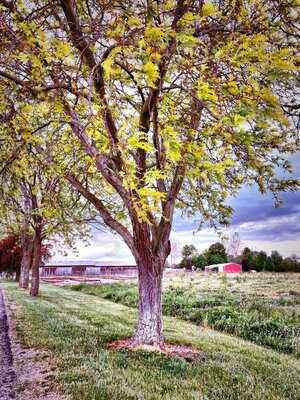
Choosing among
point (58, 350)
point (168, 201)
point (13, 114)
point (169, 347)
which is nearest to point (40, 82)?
point (13, 114)

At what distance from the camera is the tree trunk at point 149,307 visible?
35.5 ft

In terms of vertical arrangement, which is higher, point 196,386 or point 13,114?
point 13,114

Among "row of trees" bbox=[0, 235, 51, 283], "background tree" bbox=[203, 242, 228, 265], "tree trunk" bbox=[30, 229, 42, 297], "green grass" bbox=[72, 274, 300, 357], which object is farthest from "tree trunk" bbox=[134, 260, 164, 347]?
"background tree" bbox=[203, 242, 228, 265]

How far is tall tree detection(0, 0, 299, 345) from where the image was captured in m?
5.91

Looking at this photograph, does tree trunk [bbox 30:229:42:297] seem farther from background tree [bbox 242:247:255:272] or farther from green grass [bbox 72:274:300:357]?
background tree [bbox 242:247:255:272]

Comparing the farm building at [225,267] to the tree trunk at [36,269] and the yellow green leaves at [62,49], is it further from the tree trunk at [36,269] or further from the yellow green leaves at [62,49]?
the yellow green leaves at [62,49]

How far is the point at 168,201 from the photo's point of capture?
1171 centimetres

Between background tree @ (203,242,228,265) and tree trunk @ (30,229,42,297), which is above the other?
background tree @ (203,242,228,265)

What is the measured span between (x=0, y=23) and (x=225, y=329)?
1266 cm

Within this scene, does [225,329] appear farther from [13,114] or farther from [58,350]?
[13,114]

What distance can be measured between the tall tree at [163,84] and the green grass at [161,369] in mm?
1615

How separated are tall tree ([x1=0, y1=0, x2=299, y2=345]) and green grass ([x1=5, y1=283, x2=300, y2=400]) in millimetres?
1615

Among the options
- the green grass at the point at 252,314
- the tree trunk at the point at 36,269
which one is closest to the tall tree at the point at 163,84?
the green grass at the point at 252,314

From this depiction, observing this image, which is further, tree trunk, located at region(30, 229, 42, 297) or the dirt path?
tree trunk, located at region(30, 229, 42, 297)
